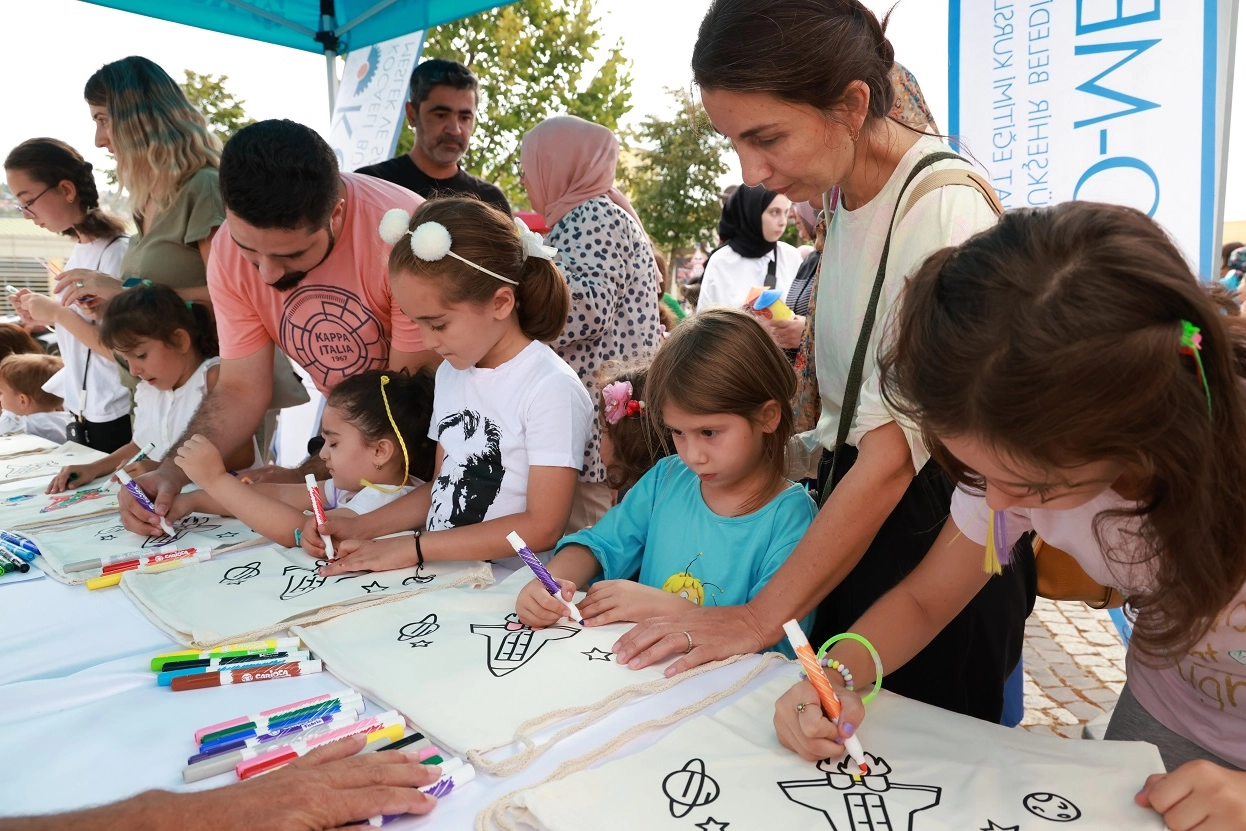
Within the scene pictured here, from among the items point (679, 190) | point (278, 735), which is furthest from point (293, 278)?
point (679, 190)

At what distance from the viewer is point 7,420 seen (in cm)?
425

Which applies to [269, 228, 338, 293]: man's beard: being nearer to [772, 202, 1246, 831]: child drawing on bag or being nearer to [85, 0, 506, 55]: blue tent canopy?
[772, 202, 1246, 831]: child drawing on bag

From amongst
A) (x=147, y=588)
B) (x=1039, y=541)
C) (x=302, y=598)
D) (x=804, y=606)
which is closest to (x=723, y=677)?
(x=804, y=606)

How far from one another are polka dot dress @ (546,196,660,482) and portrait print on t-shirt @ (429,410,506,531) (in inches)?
20.5

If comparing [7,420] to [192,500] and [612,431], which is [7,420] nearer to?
[192,500]

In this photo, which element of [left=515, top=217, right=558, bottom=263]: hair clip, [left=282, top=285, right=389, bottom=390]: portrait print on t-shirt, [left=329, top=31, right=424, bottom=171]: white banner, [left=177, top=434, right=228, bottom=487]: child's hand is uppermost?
[left=329, top=31, right=424, bottom=171]: white banner

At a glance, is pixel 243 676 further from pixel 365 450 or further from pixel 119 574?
pixel 365 450

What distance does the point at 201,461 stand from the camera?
2.11m

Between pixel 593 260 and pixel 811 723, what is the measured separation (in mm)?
1763

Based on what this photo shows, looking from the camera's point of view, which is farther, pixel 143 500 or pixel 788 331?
pixel 788 331

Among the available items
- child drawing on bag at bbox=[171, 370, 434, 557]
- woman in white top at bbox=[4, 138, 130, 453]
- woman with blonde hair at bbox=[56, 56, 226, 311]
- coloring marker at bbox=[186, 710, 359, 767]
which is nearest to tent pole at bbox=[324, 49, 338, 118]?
woman in white top at bbox=[4, 138, 130, 453]

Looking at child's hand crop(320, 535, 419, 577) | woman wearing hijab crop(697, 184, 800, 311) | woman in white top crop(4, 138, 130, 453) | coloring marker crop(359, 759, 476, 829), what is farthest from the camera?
woman wearing hijab crop(697, 184, 800, 311)

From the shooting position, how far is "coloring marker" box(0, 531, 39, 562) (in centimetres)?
202

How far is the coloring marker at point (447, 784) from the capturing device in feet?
3.09
